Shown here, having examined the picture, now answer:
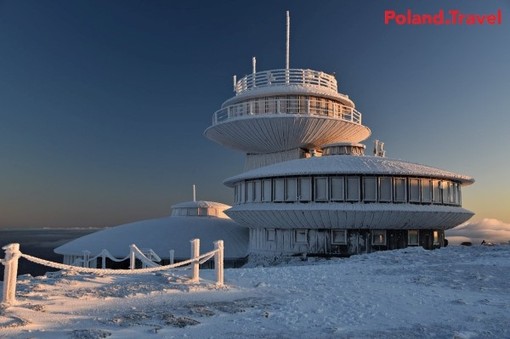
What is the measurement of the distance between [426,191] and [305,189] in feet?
26.3

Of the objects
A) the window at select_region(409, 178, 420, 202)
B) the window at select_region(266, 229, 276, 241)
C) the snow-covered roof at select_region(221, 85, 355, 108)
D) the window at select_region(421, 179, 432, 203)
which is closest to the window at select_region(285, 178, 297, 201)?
the window at select_region(266, 229, 276, 241)

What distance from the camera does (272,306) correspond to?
10961 millimetres

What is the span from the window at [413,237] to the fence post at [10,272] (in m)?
24.9

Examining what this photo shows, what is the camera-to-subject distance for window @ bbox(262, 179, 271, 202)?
31.0 metres

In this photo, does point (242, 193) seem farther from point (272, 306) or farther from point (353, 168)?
point (272, 306)

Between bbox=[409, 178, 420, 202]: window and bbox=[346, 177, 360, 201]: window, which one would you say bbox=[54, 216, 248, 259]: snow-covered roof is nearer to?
bbox=[346, 177, 360, 201]: window

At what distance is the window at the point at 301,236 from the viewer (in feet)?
97.4

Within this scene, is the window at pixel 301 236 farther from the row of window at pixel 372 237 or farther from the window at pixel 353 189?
the window at pixel 353 189

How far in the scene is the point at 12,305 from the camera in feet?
33.0

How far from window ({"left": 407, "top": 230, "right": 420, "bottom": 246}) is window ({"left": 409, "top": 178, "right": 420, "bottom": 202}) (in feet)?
7.26

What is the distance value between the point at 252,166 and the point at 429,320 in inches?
1480

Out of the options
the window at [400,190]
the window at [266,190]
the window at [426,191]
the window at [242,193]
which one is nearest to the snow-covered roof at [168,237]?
the window at [242,193]

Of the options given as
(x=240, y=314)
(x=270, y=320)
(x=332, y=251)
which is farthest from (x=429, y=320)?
(x=332, y=251)

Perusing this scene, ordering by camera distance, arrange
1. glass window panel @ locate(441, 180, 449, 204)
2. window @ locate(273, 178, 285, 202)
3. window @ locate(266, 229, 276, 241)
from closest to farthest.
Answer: window @ locate(273, 178, 285, 202), glass window panel @ locate(441, 180, 449, 204), window @ locate(266, 229, 276, 241)
